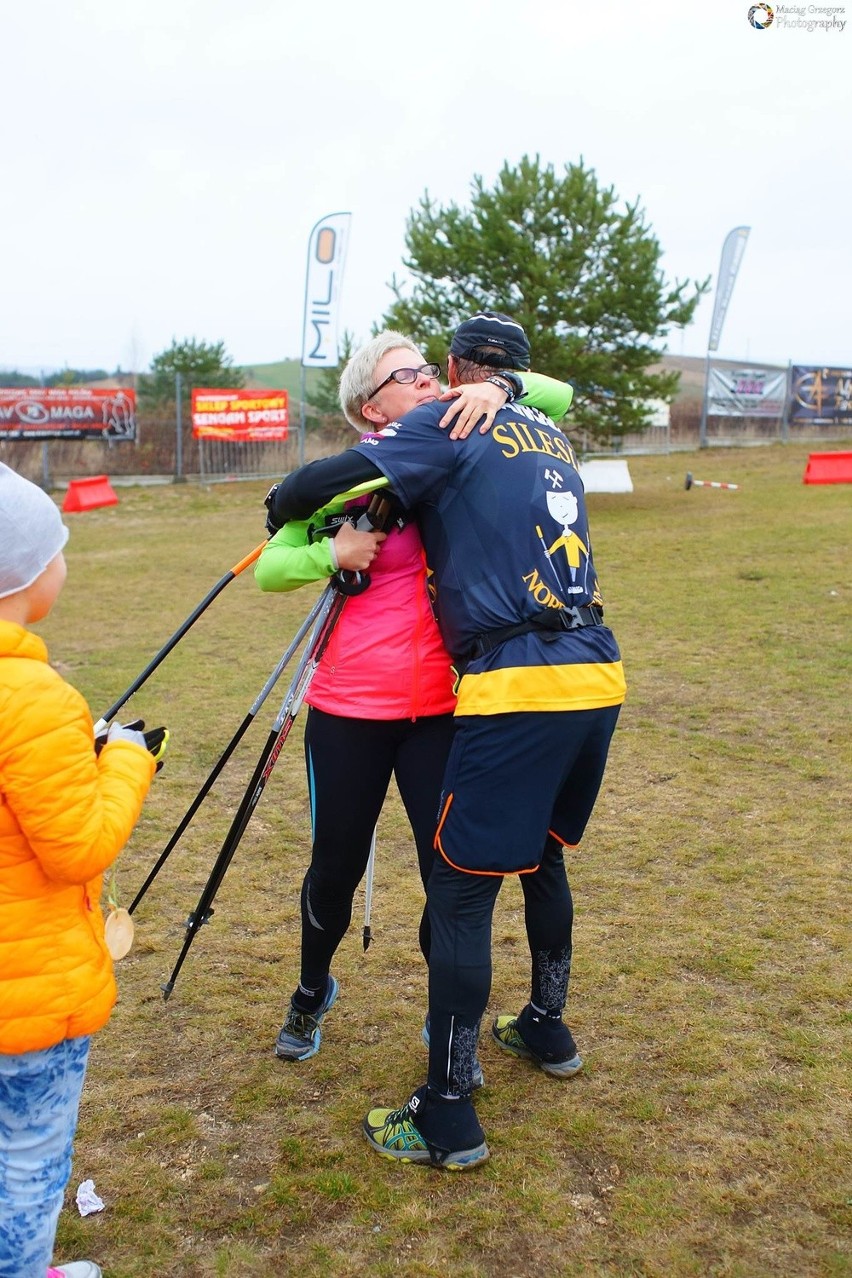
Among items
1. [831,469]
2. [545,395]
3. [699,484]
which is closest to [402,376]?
[545,395]

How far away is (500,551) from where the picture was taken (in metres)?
2.54

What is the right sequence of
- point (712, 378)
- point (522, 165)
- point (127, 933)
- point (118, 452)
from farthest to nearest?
point (712, 378) → point (118, 452) → point (522, 165) → point (127, 933)

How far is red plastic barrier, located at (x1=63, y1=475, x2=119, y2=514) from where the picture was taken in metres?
19.0

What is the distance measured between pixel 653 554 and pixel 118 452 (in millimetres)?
13475

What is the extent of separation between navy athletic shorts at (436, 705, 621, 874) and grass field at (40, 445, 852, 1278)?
1.44 ft

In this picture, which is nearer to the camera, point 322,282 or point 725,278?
point 322,282

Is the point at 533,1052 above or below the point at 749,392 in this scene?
below

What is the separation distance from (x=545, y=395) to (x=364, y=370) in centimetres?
53

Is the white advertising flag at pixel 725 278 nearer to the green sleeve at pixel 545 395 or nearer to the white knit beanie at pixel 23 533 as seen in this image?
the green sleeve at pixel 545 395

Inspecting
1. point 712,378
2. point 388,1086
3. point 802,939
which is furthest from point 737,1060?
point 712,378

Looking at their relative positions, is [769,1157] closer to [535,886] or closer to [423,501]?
[535,886]

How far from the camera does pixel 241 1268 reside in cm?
238

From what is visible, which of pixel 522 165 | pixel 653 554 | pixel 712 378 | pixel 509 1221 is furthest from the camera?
A: pixel 712 378

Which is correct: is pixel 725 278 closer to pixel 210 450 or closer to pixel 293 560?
pixel 210 450
